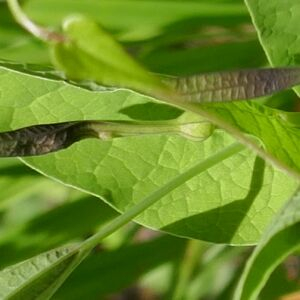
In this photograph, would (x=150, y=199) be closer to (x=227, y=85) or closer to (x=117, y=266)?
(x=227, y=85)

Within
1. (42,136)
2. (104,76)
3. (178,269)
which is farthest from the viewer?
(178,269)

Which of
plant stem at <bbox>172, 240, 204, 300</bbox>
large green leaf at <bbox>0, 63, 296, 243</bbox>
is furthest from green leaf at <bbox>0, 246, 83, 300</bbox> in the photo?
plant stem at <bbox>172, 240, 204, 300</bbox>

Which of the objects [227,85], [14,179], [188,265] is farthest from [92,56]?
[188,265]

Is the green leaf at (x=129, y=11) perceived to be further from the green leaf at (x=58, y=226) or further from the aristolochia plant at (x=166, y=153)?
the aristolochia plant at (x=166, y=153)

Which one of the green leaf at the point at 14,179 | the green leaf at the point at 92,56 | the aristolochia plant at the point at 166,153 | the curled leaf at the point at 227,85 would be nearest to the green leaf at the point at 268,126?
the aristolochia plant at the point at 166,153

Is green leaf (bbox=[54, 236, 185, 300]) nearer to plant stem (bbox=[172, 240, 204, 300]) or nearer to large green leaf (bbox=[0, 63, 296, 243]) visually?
plant stem (bbox=[172, 240, 204, 300])

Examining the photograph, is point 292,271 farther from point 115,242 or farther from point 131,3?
point 131,3

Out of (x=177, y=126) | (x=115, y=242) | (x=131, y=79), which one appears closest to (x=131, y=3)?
(x=115, y=242)
